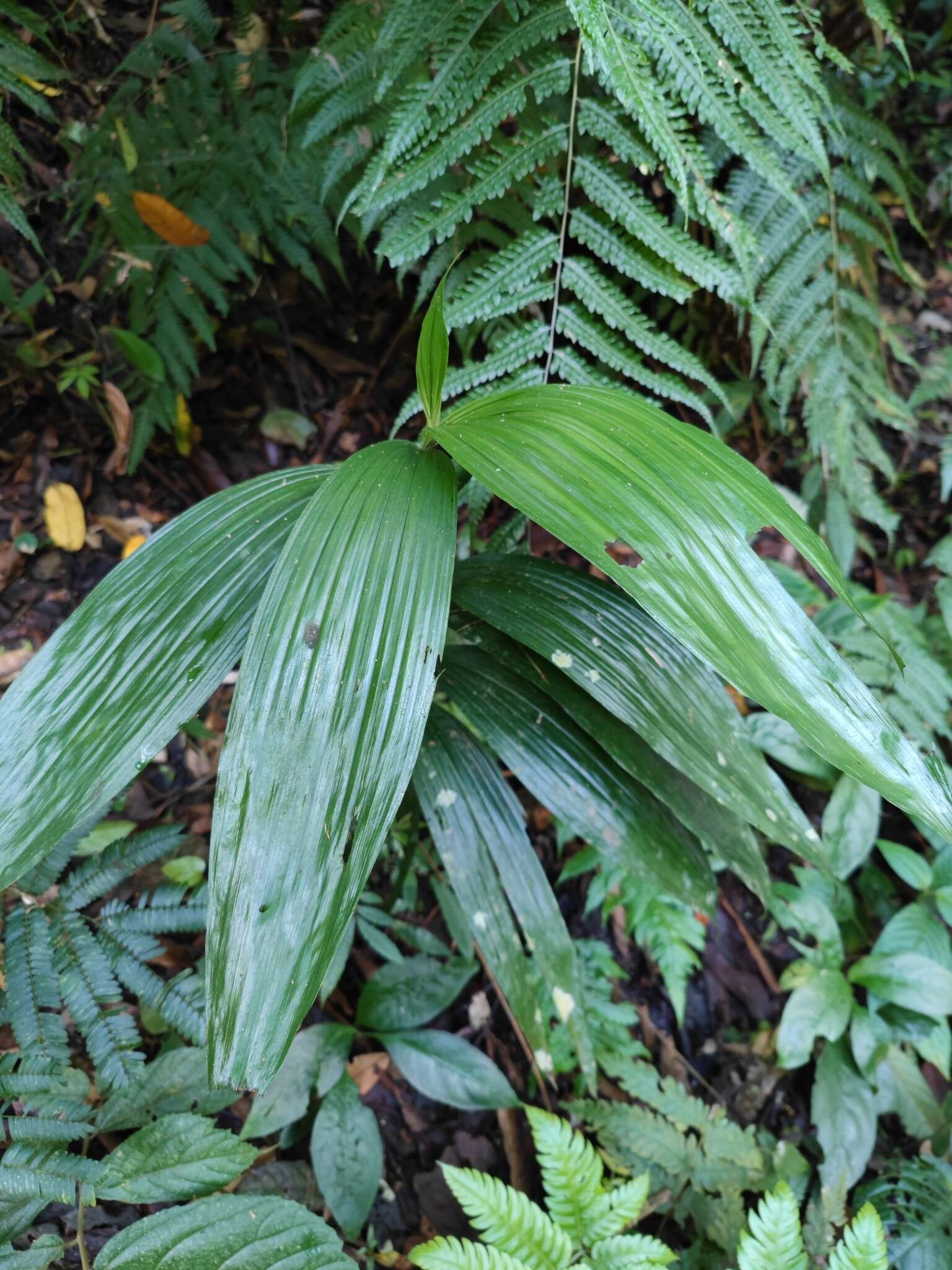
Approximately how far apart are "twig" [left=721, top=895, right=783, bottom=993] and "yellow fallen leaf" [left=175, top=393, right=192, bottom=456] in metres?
1.75

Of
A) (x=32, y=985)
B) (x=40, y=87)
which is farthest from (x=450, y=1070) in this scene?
(x=40, y=87)

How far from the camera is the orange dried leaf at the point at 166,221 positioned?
1478 mm

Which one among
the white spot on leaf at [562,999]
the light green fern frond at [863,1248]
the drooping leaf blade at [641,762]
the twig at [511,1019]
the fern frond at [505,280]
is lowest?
the twig at [511,1019]

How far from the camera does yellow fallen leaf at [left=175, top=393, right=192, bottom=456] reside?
1683 millimetres

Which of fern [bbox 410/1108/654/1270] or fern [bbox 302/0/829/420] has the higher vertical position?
fern [bbox 302/0/829/420]

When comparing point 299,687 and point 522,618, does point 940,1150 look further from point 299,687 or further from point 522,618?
point 299,687

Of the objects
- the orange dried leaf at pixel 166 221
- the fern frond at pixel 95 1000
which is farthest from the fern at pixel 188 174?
the fern frond at pixel 95 1000

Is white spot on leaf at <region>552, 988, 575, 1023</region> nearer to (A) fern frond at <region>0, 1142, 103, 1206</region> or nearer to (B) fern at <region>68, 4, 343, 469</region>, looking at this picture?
(A) fern frond at <region>0, 1142, 103, 1206</region>

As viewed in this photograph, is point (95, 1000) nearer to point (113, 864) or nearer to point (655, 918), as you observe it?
point (113, 864)

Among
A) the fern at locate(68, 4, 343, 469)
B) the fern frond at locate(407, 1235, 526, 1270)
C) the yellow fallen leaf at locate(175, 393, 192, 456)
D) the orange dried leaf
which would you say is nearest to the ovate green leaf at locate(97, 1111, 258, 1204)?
the fern frond at locate(407, 1235, 526, 1270)

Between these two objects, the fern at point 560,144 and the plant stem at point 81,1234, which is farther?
the fern at point 560,144

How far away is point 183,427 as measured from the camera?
1.74m

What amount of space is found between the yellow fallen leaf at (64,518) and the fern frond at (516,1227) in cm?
144

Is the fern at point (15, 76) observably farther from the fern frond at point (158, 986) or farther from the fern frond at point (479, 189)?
the fern frond at point (158, 986)
